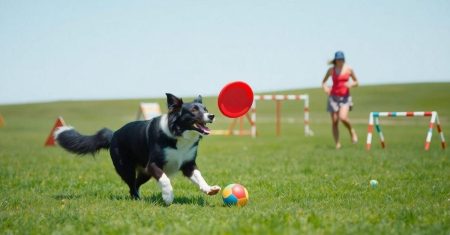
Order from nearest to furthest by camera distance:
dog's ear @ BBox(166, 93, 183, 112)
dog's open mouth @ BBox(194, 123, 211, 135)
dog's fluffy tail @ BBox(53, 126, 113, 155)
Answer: dog's open mouth @ BBox(194, 123, 211, 135) < dog's ear @ BBox(166, 93, 183, 112) < dog's fluffy tail @ BBox(53, 126, 113, 155)

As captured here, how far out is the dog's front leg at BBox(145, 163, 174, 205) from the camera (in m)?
6.46

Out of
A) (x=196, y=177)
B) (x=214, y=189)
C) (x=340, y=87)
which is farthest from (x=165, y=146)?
(x=340, y=87)

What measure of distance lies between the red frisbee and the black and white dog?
31.2 inches

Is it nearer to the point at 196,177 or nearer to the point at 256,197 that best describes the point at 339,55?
the point at 256,197

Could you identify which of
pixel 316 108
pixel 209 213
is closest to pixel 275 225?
pixel 209 213

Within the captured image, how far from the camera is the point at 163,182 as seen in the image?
21.4 feet

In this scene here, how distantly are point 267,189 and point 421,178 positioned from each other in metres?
2.73

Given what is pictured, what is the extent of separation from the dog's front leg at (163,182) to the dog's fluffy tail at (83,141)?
1.43m

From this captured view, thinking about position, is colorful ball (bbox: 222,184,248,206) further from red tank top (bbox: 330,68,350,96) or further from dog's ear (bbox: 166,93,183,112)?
red tank top (bbox: 330,68,350,96)

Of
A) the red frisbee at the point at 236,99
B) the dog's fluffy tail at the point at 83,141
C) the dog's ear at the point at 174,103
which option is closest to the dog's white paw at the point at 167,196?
the dog's ear at the point at 174,103

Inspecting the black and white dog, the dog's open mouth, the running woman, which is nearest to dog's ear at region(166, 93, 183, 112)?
the black and white dog

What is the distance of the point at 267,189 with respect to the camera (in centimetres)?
779

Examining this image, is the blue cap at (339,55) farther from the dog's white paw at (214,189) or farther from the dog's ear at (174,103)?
the dog's white paw at (214,189)

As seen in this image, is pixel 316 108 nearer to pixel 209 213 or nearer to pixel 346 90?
pixel 346 90
